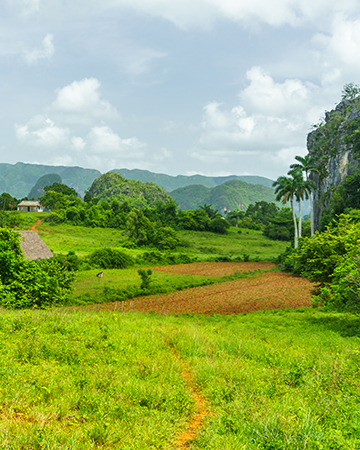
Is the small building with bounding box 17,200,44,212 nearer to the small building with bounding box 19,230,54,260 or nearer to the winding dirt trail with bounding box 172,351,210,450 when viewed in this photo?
the small building with bounding box 19,230,54,260

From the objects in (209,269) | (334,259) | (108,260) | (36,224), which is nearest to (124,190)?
(36,224)

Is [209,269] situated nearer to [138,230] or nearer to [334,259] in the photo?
[138,230]

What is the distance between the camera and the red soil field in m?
24.2

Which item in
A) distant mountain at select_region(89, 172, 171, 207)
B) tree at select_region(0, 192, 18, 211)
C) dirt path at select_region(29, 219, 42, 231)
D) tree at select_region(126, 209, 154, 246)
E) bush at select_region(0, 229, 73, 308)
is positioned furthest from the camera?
distant mountain at select_region(89, 172, 171, 207)

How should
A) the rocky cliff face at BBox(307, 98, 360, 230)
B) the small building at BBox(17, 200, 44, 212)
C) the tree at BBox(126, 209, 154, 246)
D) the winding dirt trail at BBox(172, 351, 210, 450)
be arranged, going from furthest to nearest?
1. the small building at BBox(17, 200, 44, 212)
2. the tree at BBox(126, 209, 154, 246)
3. the rocky cliff face at BBox(307, 98, 360, 230)
4. the winding dirt trail at BBox(172, 351, 210, 450)

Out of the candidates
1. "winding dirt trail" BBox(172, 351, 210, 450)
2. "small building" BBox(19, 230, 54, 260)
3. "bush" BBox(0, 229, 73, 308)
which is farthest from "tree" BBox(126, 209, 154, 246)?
"winding dirt trail" BBox(172, 351, 210, 450)

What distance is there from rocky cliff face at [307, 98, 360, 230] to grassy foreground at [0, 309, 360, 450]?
183 feet

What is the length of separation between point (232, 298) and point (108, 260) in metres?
24.5

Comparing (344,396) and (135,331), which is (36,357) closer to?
(135,331)

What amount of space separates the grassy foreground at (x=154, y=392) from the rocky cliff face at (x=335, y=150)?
2192 inches

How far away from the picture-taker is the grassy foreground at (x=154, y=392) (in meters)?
4.28

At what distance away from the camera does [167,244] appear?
7325 centimetres

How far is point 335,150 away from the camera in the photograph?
243 ft

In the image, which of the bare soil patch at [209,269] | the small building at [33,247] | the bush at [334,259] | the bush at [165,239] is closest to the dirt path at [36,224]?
the bush at [165,239]
